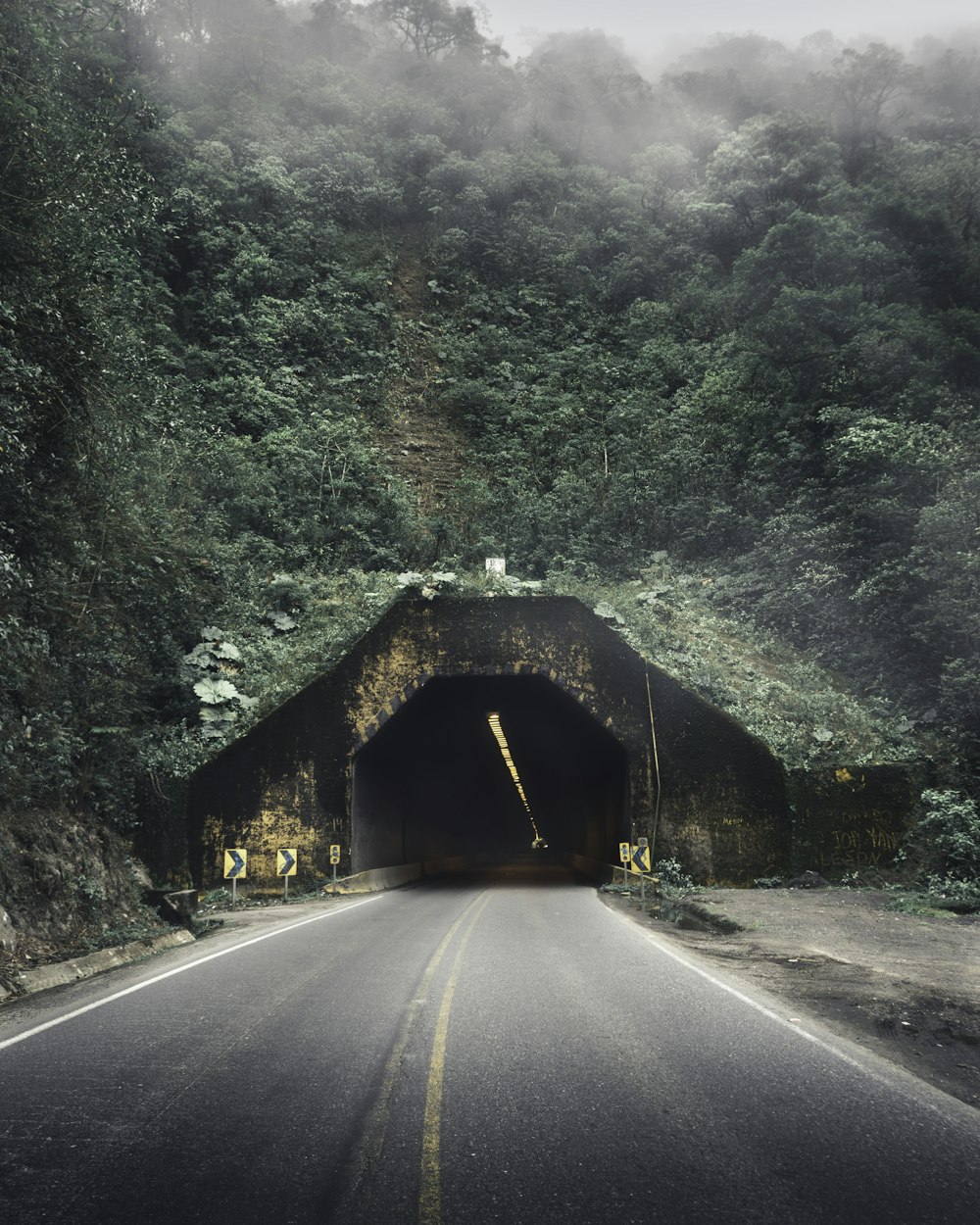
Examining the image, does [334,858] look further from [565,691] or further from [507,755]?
[507,755]

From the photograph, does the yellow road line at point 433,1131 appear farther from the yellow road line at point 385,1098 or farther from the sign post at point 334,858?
the sign post at point 334,858

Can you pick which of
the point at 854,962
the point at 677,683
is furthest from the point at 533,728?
the point at 854,962

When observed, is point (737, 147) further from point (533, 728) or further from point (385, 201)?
point (533, 728)

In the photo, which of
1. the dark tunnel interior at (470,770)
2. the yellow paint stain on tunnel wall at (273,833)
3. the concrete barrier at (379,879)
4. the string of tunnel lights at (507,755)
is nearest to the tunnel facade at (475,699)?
the yellow paint stain on tunnel wall at (273,833)

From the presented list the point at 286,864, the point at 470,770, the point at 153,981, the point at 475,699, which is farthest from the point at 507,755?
the point at 153,981

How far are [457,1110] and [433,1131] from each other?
1.32ft

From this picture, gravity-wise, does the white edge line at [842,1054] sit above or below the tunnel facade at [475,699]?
below

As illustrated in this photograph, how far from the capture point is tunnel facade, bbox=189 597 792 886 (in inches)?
904

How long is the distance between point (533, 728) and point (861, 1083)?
92.0 feet

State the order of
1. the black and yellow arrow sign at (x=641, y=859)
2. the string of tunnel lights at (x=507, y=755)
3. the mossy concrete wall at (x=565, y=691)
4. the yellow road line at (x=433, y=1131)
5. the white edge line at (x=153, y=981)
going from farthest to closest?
the string of tunnel lights at (x=507, y=755) → the mossy concrete wall at (x=565, y=691) → the black and yellow arrow sign at (x=641, y=859) → the white edge line at (x=153, y=981) → the yellow road line at (x=433, y=1131)

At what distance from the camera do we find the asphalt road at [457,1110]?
405 cm

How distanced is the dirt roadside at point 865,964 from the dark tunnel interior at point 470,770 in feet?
26.6

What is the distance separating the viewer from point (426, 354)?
5388cm

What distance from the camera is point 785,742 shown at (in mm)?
23344
